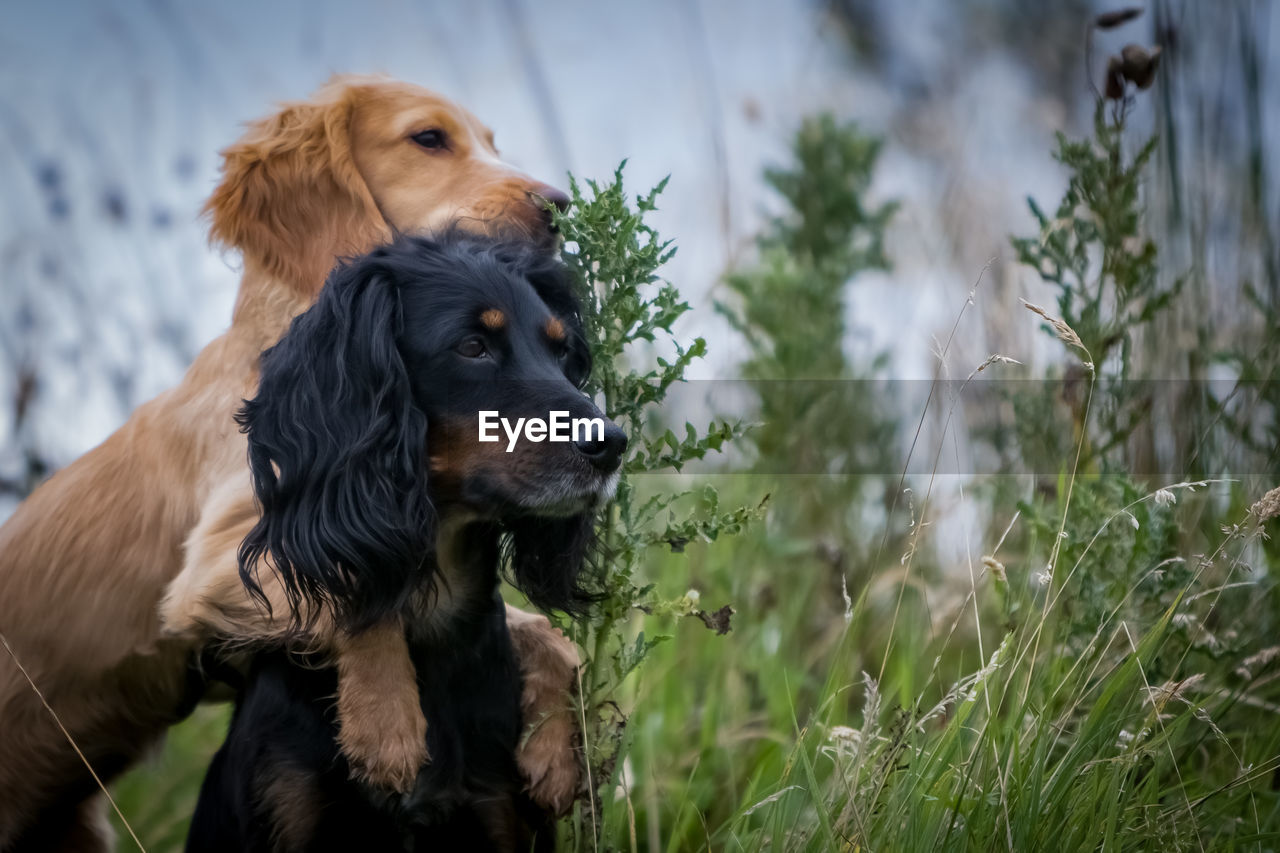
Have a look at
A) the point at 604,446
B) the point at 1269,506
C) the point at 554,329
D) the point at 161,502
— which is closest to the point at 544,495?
the point at 604,446

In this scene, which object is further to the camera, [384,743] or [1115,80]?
[1115,80]

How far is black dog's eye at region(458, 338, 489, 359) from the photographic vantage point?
2199 mm

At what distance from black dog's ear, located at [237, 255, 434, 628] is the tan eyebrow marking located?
29 cm

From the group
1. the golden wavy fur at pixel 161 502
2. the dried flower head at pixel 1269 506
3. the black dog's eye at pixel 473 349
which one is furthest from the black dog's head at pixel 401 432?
the dried flower head at pixel 1269 506

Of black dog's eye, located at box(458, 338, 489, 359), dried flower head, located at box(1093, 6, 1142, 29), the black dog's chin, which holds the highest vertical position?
dried flower head, located at box(1093, 6, 1142, 29)

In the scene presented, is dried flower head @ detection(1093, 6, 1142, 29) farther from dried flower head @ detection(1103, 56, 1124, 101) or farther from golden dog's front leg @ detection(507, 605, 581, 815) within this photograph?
golden dog's front leg @ detection(507, 605, 581, 815)

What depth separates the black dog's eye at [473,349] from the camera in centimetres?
220

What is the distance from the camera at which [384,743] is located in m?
1.99

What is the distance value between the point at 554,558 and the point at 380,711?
483 millimetres

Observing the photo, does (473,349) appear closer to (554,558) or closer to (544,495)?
(544,495)

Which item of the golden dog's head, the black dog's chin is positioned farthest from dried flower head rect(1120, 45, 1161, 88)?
the black dog's chin

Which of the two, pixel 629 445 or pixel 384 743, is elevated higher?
pixel 629 445

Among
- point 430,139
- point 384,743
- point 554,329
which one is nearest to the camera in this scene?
point 384,743

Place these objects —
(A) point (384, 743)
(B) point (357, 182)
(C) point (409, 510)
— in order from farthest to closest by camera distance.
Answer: (B) point (357, 182), (C) point (409, 510), (A) point (384, 743)
